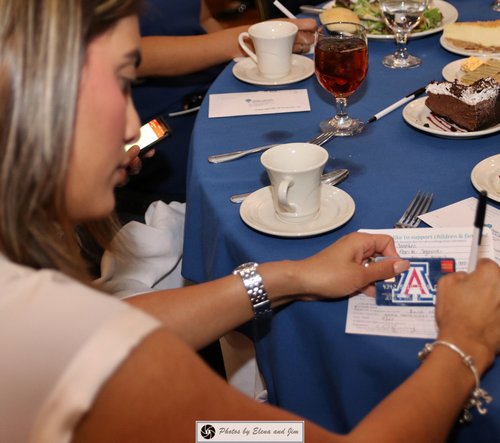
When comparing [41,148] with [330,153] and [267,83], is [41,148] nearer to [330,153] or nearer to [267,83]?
[330,153]

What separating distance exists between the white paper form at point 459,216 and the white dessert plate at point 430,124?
27cm

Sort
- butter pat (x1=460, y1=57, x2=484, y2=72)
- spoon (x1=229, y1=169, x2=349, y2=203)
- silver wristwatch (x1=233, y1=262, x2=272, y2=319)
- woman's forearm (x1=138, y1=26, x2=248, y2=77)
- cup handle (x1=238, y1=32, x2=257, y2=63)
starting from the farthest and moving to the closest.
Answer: woman's forearm (x1=138, y1=26, x2=248, y2=77) < cup handle (x1=238, y1=32, x2=257, y2=63) < butter pat (x1=460, y1=57, x2=484, y2=72) < spoon (x1=229, y1=169, x2=349, y2=203) < silver wristwatch (x1=233, y1=262, x2=272, y2=319)

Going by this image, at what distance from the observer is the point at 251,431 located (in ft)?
3.01

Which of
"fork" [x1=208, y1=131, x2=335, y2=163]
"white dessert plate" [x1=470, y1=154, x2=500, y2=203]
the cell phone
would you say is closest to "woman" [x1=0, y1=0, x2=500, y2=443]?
"white dessert plate" [x1=470, y1=154, x2=500, y2=203]

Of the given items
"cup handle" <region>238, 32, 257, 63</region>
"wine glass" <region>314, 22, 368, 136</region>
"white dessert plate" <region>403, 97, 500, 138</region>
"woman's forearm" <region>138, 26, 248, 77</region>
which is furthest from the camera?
"woman's forearm" <region>138, 26, 248, 77</region>

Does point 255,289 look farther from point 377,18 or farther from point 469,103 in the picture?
point 377,18

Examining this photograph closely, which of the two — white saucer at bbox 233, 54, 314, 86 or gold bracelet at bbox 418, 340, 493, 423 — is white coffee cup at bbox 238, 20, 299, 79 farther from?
gold bracelet at bbox 418, 340, 493, 423

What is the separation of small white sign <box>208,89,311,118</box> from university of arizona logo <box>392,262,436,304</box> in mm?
746

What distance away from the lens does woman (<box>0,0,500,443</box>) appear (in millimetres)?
776

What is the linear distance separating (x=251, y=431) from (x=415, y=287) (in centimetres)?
40

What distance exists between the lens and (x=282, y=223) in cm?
137

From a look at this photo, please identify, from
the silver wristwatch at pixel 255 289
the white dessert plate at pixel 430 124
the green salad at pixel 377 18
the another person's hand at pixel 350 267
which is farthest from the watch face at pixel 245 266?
the green salad at pixel 377 18

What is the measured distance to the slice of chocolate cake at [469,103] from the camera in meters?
1.57

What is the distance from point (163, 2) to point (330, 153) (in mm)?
1109
